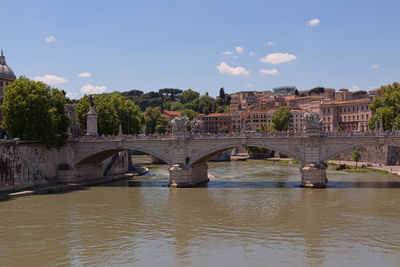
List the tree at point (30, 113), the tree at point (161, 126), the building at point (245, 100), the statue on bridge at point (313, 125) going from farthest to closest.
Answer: the building at point (245, 100), the tree at point (161, 126), the tree at point (30, 113), the statue on bridge at point (313, 125)

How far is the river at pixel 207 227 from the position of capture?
21141mm

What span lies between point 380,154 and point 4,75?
5302 centimetres

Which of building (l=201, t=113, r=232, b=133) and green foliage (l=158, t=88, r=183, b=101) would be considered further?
green foliage (l=158, t=88, r=183, b=101)

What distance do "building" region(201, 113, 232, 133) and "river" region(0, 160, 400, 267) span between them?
85734 mm

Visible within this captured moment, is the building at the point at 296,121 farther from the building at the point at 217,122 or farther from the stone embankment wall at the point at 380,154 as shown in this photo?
the stone embankment wall at the point at 380,154

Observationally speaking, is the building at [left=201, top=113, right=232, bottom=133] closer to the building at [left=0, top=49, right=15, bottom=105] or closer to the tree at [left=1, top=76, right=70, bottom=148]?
the building at [left=0, top=49, right=15, bottom=105]

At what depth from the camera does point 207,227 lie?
26.9m

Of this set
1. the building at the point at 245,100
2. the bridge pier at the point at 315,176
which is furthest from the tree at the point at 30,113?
the building at the point at 245,100

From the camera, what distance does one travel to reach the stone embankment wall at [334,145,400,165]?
200ft

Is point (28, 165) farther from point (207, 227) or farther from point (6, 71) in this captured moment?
point (207, 227)

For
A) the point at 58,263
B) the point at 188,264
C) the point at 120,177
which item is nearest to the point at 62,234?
the point at 58,263

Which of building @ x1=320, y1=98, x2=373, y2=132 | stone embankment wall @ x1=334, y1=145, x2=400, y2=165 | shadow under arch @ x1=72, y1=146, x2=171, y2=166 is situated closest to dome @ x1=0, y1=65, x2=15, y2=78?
shadow under arch @ x1=72, y1=146, x2=171, y2=166

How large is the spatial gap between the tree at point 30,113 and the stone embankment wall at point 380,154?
43331mm

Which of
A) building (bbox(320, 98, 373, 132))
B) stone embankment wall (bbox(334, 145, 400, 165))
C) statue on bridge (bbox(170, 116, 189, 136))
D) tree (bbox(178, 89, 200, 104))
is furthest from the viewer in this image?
tree (bbox(178, 89, 200, 104))
